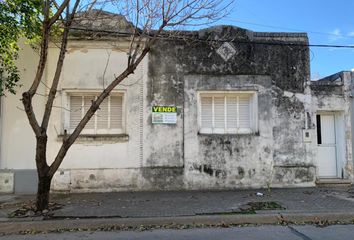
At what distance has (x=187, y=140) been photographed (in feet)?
38.9

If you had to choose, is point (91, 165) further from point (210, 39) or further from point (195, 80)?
point (210, 39)

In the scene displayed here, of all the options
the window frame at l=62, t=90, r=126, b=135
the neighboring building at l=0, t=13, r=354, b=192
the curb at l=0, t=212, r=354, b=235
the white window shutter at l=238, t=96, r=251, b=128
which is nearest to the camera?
the curb at l=0, t=212, r=354, b=235

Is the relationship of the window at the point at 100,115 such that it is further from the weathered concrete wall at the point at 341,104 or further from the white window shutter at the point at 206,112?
the weathered concrete wall at the point at 341,104

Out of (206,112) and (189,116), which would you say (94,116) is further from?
(206,112)

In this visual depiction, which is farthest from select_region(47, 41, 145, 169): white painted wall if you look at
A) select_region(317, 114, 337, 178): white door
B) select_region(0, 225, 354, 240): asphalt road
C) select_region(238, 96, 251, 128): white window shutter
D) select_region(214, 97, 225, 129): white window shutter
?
select_region(317, 114, 337, 178): white door

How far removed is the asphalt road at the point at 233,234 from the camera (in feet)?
22.9

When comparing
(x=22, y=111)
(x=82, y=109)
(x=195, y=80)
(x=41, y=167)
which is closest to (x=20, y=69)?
Result: (x=22, y=111)

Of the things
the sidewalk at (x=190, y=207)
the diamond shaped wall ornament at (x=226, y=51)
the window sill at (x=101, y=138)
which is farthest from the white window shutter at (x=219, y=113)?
the window sill at (x=101, y=138)

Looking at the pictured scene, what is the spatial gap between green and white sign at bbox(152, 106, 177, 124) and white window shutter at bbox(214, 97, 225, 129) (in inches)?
53.0

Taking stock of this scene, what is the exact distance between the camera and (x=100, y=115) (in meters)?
11.9

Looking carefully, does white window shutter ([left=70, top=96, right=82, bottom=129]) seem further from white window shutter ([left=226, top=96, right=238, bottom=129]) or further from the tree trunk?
white window shutter ([left=226, top=96, right=238, bottom=129])

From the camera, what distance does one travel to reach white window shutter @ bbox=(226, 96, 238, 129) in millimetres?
12320

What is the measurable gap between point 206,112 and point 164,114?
1.38m

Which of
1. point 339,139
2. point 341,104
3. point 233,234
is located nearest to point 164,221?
point 233,234
